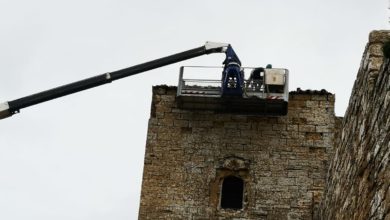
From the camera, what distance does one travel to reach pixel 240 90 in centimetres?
1698

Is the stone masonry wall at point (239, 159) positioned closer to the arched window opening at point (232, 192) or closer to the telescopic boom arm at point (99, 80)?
the arched window opening at point (232, 192)

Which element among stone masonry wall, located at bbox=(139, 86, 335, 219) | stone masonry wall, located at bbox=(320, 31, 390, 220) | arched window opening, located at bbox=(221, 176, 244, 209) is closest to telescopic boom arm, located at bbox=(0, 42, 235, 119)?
stone masonry wall, located at bbox=(139, 86, 335, 219)

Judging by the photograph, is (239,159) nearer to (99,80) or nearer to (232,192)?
(232,192)

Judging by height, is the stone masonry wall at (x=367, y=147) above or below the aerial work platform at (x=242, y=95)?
below

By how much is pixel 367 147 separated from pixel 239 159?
30.3 ft

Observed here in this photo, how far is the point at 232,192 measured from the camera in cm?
1650

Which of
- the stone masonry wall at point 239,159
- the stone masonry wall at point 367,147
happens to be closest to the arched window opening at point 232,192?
the stone masonry wall at point 239,159

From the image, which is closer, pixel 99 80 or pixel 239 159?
pixel 239 159

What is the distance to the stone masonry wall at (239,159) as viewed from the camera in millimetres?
16125

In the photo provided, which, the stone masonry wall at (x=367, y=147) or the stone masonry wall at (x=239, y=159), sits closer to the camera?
the stone masonry wall at (x=367, y=147)

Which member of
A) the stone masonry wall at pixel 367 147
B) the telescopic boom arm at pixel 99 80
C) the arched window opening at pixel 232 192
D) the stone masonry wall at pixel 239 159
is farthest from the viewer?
the telescopic boom arm at pixel 99 80

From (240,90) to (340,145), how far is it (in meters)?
7.79

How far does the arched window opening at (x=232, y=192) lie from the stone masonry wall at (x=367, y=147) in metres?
6.94

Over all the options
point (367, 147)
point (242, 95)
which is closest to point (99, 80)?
point (242, 95)
